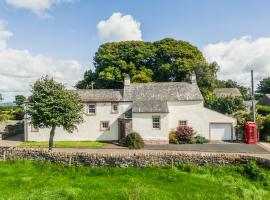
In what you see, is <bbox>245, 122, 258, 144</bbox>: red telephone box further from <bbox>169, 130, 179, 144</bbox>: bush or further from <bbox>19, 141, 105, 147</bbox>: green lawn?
<bbox>19, 141, 105, 147</bbox>: green lawn

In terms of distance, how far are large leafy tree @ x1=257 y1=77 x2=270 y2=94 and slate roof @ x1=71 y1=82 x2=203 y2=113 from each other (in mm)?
63059

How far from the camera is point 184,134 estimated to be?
32656mm

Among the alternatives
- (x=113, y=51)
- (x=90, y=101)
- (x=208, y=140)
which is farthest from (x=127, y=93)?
(x=113, y=51)

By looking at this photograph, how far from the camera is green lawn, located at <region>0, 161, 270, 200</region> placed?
44.2 ft

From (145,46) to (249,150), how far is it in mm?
33685

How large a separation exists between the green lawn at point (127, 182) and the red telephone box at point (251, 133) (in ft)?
49.0

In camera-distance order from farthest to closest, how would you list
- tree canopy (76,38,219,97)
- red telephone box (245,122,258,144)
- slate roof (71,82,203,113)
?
1. tree canopy (76,38,219,97)
2. slate roof (71,82,203,113)
3. red telephone box (245,122,258,144)

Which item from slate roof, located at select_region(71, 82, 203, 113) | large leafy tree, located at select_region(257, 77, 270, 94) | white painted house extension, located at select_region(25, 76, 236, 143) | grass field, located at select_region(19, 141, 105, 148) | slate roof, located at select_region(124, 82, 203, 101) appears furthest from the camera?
large leafy tree, located at select_region(257, 77, 270, 94)

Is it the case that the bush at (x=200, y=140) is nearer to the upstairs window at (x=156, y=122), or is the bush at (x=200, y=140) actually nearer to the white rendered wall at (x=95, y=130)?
the upstairs window at (x=156, y=122)

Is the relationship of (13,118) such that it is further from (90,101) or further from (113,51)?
(90,101)

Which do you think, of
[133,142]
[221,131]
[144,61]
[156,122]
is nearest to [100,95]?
[156,122]

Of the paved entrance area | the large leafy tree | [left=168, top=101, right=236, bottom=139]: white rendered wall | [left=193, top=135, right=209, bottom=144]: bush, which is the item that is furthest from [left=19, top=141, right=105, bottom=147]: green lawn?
the large leafy tree

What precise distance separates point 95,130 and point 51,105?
37.0 ft

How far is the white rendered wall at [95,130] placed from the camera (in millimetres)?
34156
